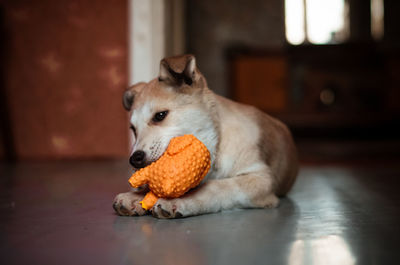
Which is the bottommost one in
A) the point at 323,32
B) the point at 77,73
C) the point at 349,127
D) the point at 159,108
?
the point at 349,127

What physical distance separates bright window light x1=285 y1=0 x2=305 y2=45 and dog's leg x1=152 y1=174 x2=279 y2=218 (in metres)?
8.70

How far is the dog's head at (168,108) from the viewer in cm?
196

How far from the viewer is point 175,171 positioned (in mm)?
1728

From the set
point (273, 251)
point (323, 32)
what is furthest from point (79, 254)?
point (323, 32)

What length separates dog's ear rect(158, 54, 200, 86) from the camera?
6.66 ft

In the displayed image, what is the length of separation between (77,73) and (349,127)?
22.3ft

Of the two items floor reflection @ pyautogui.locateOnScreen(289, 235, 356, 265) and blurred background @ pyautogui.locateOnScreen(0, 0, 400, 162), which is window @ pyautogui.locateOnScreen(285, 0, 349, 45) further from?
floor reflection @ pyautogui.locateOnScreen(289, 235, 356, 265)

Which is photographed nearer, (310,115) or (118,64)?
(118,64)

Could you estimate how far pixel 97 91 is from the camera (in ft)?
16.5

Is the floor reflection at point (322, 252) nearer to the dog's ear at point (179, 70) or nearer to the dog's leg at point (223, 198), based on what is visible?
the dog's leg at point (223, 198)

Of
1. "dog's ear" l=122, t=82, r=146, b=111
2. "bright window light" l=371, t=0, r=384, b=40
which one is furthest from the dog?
"bright window light" l=371, t=0, r=384, b=40

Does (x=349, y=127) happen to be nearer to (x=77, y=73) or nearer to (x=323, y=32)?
(x=323, y=32)

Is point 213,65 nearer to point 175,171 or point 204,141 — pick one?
point 204,141

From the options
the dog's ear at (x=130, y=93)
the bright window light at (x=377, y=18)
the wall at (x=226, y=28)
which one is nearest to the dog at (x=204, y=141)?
the dog's ear at (x=130, y=93)
